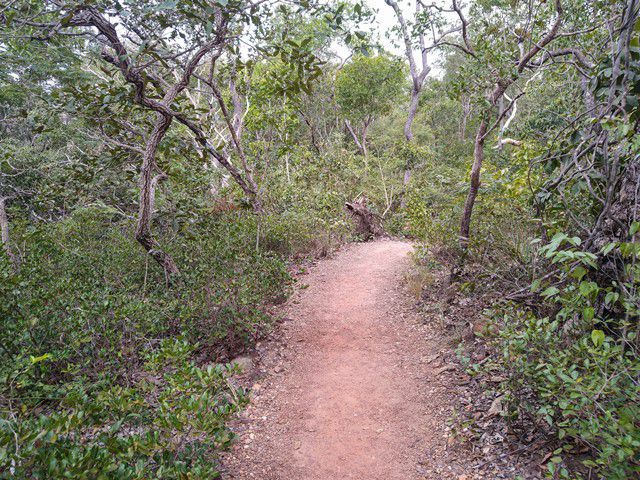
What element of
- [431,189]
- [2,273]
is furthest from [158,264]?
[431,189]

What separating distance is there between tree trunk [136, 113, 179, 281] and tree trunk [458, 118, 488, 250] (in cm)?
381

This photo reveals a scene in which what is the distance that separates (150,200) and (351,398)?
11.3 feet

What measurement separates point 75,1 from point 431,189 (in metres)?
10.3

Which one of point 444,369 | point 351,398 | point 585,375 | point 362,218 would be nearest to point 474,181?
point 444,369

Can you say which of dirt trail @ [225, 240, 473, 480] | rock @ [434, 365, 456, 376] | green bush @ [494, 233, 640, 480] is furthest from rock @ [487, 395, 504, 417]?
rock @ [434, 365, 456, 376]

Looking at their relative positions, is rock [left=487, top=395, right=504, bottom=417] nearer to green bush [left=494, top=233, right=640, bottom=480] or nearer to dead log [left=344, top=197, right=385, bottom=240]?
green bush [left=494, top=233, right=640, bottom=480]

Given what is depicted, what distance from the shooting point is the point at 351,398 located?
3723 mm

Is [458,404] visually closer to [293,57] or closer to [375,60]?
[293,57]

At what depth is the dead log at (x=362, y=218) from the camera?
10.5m

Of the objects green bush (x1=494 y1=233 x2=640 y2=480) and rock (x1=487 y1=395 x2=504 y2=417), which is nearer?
green bush (x1=494 y1=233 x2=640 y2=480)

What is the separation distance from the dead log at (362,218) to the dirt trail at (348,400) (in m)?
4.60

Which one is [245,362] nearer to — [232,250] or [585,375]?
[232,250]

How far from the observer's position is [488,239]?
4672mm

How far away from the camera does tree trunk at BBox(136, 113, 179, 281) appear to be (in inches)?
183
